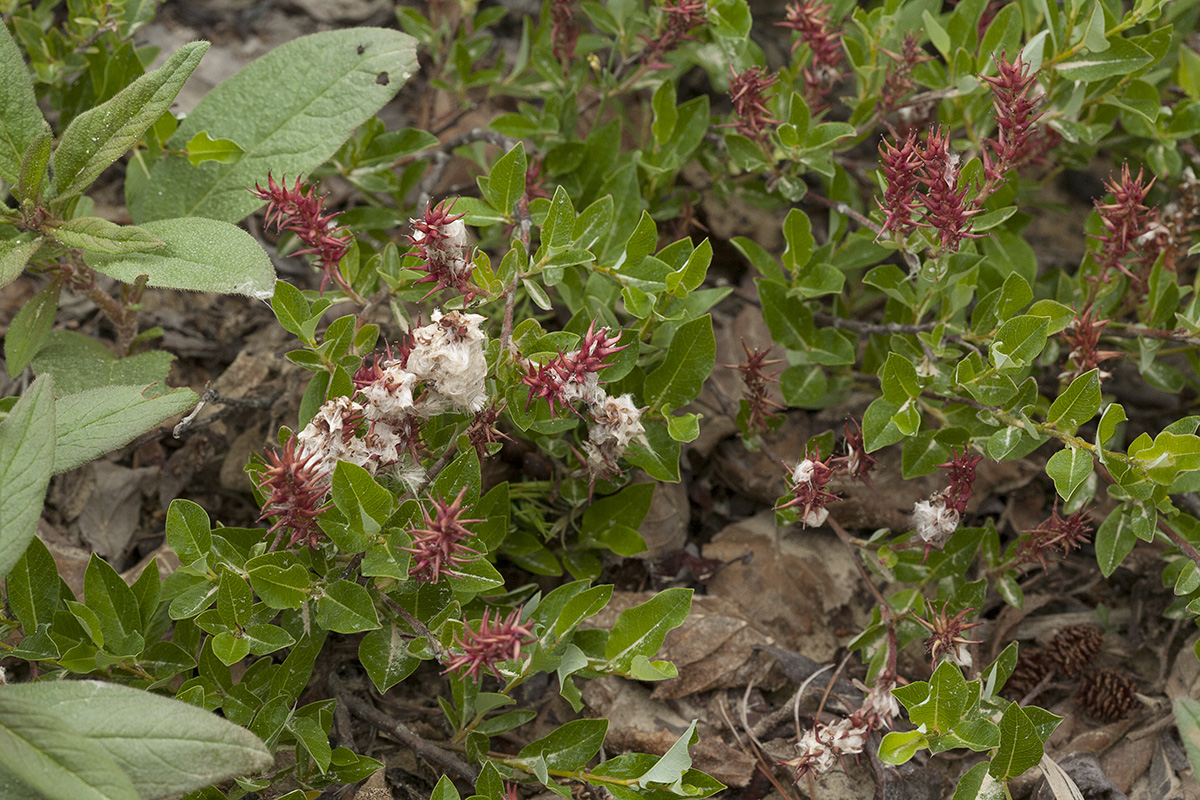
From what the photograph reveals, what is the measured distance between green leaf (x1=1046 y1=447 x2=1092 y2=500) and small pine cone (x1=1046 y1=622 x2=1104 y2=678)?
845mm

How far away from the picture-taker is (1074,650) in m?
2.84

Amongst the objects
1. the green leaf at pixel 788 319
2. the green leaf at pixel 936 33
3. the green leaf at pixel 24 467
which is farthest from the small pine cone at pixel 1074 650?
the green leaf at pixel 24 467

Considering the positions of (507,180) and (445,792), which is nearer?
(445,792)

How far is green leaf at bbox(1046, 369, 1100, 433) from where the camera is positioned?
2.28m

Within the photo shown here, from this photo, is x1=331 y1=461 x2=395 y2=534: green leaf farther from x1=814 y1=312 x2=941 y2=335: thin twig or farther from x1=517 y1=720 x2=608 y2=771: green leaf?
x1=814 y1=312 x2=941 y2=335: thin twig

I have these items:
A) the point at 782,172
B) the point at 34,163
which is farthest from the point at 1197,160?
the point at 34,163

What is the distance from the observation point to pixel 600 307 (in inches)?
103

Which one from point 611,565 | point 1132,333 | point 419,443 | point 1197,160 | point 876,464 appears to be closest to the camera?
point 419,443

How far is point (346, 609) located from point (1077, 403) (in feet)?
6.27

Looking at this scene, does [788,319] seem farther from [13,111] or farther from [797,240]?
[13,111]

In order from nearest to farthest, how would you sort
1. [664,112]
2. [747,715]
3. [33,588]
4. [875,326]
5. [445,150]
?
[33,588] < [747,715] < [875,326] < [664,112] < [445,150]

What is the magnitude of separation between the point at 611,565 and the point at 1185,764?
71.0 inches

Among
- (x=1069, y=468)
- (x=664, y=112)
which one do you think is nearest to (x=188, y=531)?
(x=664, y=112)

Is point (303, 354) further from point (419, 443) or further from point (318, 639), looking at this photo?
point (318, 639)
